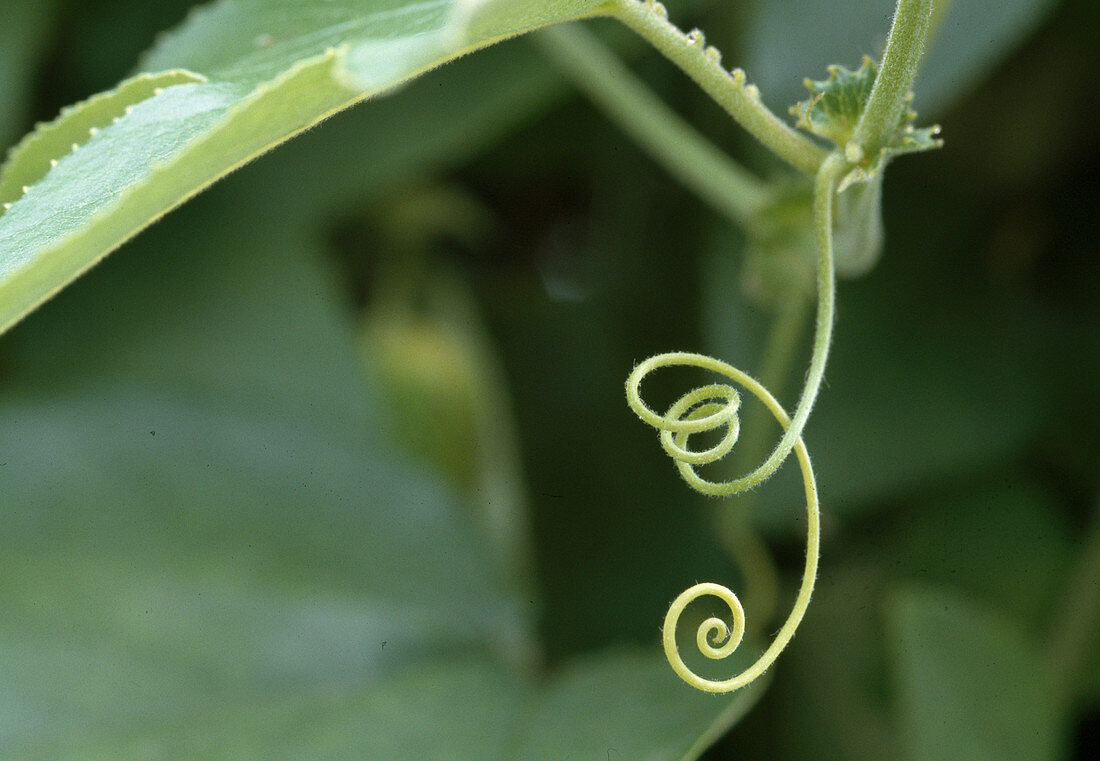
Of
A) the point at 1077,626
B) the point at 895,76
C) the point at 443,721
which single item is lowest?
the point at 1077,626

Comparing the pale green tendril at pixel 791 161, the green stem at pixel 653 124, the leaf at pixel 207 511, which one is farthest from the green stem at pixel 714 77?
the leaf at pixel 207 511

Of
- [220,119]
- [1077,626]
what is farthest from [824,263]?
[1077,626]

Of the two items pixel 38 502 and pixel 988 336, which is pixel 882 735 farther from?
pixel 38 502

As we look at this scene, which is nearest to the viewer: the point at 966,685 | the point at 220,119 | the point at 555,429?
the point at 220,119

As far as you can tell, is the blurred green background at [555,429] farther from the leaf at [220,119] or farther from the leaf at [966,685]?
the leaf at [220,119]

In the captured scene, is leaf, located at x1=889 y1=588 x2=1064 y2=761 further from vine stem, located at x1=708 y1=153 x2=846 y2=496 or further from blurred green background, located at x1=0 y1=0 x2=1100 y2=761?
vine stem, located at x1=708 y1=153 x2=846 y2=496

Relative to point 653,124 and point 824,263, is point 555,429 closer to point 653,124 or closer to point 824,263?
point 653,124

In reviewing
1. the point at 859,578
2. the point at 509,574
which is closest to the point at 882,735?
the point at 859,578
